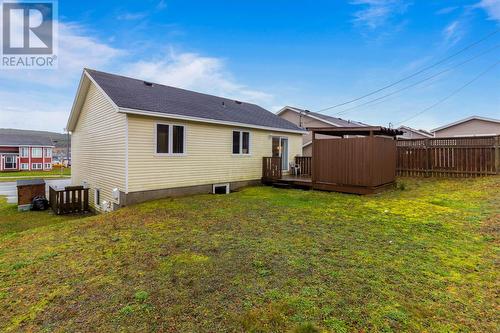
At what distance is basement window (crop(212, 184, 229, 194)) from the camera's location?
428 inches

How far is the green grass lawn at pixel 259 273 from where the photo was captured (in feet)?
8.32

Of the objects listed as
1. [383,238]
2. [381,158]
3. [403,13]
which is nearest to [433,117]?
[403,13]

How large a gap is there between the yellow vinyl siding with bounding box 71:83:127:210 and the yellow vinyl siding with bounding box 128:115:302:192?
41 cm

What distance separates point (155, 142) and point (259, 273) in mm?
6758

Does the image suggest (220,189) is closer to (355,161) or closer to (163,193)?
(163,193)

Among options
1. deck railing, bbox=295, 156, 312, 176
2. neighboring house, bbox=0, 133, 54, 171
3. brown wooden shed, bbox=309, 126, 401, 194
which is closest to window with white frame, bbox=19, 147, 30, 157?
neighboring house, bbox=0, 133, 54, 171

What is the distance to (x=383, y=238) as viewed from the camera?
15.7ft


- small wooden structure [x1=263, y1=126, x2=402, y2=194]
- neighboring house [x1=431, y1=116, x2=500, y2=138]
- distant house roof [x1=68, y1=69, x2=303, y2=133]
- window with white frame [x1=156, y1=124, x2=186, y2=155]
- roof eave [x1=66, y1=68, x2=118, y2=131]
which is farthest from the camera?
neighboring house [x1=431, y1=116, x2=500, y2=138]

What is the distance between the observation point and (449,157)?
A: 11.4 m

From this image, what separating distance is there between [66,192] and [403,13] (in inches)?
757

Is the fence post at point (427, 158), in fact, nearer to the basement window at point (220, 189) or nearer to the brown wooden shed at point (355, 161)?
the brown wooden shed at point (355, 161)

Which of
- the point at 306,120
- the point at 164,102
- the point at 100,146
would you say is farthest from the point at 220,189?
the point at 306,120

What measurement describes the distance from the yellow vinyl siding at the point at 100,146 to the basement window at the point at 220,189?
3.64 m

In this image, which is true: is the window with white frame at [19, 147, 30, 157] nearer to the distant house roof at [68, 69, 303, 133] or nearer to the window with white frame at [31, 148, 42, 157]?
the window with white frame at [31, 148, 42, 157]
